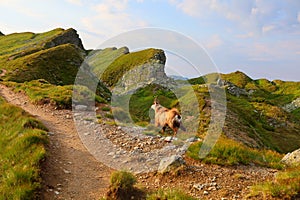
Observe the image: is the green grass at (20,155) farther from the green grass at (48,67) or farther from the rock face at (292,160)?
the green grass at (48,67)

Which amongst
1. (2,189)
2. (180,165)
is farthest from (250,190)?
(2,189)

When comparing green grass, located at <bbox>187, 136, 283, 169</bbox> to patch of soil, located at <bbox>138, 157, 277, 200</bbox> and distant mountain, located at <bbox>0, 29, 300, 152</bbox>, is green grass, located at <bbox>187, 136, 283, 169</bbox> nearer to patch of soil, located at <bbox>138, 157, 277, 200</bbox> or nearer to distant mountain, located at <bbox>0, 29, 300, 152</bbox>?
patch of soil, located at <bbox>138, 157, 277, 200</bbox>

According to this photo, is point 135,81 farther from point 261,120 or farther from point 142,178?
point 142,178

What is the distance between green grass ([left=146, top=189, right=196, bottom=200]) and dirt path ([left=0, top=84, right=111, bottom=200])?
1.69 meters

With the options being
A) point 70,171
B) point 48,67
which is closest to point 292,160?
point 70,171

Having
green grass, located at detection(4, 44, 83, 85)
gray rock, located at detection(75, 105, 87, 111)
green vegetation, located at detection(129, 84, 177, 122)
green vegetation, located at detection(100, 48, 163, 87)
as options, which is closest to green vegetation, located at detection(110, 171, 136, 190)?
gray rock, located at detection(75, 105, 87, 111)

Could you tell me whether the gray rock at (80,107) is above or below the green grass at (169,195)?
above

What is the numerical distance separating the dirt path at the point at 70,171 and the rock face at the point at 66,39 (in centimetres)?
7731

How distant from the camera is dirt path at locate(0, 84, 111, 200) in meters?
8.33

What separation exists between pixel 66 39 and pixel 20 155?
314ft

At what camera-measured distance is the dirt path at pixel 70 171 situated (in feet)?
27.3

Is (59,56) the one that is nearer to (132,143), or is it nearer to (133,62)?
(133,62)

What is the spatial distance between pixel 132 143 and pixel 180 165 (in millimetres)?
3571

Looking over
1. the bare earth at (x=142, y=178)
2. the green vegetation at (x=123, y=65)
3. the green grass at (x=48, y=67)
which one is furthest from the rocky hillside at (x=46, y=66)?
the bare earth at (x=142, y=178)
